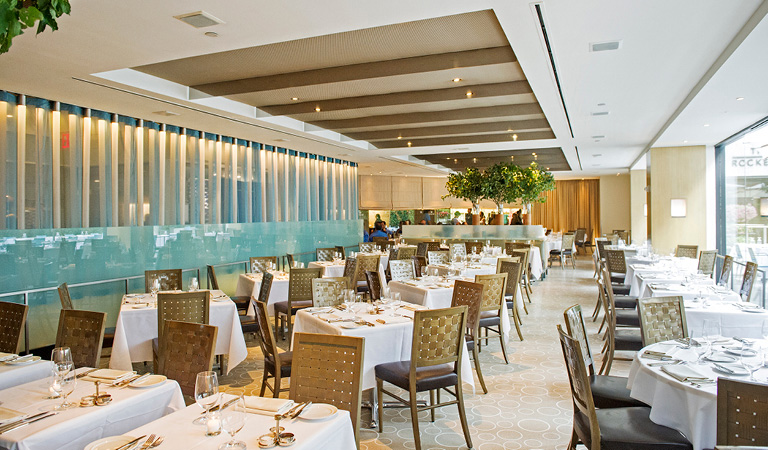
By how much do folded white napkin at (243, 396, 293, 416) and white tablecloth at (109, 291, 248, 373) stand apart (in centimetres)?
293

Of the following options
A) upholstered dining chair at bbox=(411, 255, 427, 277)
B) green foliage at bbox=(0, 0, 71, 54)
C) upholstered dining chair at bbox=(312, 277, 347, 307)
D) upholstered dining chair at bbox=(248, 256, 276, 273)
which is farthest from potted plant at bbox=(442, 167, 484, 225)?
green foliage at bbox=(0, 0, 71, 54)

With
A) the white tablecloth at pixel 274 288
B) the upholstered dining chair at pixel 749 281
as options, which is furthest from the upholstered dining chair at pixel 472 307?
the upholstered dining chair at pixel 749 281

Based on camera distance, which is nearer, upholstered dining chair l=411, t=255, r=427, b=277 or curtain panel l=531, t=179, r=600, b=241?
upholstered dining chair l=411, t=255, r=427, b=277

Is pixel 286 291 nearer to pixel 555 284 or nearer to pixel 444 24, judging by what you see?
pixel 444 24

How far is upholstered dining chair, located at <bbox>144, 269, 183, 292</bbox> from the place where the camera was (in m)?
6.75

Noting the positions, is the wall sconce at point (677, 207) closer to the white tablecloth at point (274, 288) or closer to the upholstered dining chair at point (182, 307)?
the white tablecloth at point (274, 288)

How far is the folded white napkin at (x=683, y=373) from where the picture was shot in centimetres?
290

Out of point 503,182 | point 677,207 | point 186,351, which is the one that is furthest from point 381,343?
point 677,207

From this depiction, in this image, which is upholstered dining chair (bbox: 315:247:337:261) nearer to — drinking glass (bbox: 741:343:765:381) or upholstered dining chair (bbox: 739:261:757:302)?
upholstered dining chair (bbox: 739:261:757:302)

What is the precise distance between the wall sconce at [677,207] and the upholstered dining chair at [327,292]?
9.25 m

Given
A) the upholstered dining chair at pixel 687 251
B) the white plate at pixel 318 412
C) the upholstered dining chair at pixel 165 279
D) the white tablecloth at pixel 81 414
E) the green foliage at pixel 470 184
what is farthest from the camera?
the green foliage at pixel 470 184

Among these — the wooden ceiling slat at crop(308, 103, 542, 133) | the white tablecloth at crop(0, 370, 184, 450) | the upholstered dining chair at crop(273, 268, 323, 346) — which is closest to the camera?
the white tablecloth at crop(0, 370, 184, 450)

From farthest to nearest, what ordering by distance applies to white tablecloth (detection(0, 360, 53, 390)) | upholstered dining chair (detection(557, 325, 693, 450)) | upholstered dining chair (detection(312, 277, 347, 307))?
upholstered dining chair (detection(312, 277, 347, 307)), white tablecloth (detection(0, 360, 53, 390)), upholstered dining chair (detection(557, 325, 693, 450))

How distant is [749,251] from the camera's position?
29.9 ft
